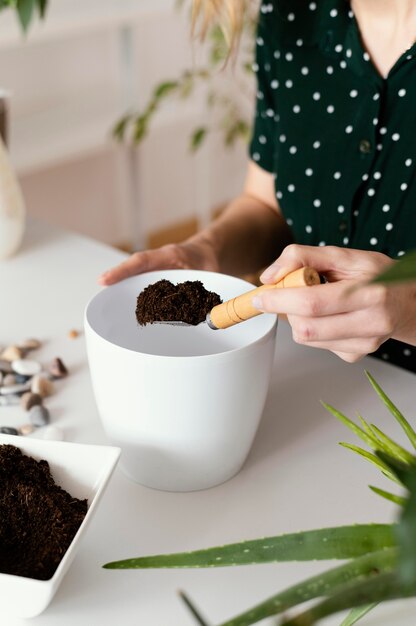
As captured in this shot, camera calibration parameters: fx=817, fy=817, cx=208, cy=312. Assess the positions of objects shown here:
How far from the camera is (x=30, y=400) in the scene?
2.65ft

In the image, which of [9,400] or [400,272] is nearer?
[400,272]

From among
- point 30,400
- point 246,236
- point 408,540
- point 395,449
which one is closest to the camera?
point 408,540

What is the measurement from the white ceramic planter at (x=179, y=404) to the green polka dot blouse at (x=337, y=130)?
40 centimetres

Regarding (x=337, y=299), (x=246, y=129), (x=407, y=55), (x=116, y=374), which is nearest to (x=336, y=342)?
(x=337, y=299)

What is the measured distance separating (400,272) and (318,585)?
0.65ft

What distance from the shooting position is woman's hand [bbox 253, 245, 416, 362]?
2.00 feet

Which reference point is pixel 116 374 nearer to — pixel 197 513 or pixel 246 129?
pixel 197 513

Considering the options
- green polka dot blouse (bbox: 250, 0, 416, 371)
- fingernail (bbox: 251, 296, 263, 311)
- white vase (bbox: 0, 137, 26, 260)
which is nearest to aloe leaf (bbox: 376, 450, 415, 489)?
fingernail (bbox: 251, 296, 263, 311)

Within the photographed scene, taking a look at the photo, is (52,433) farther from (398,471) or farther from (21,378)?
(398,471)

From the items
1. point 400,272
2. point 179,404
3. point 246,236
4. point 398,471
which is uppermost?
point 400,272

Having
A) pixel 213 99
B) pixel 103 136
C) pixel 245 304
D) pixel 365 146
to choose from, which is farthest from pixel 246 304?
pixel 213 99

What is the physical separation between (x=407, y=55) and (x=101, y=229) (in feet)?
6.73

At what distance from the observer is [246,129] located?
267 centimetres

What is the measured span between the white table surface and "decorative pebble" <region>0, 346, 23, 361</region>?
3 cm
